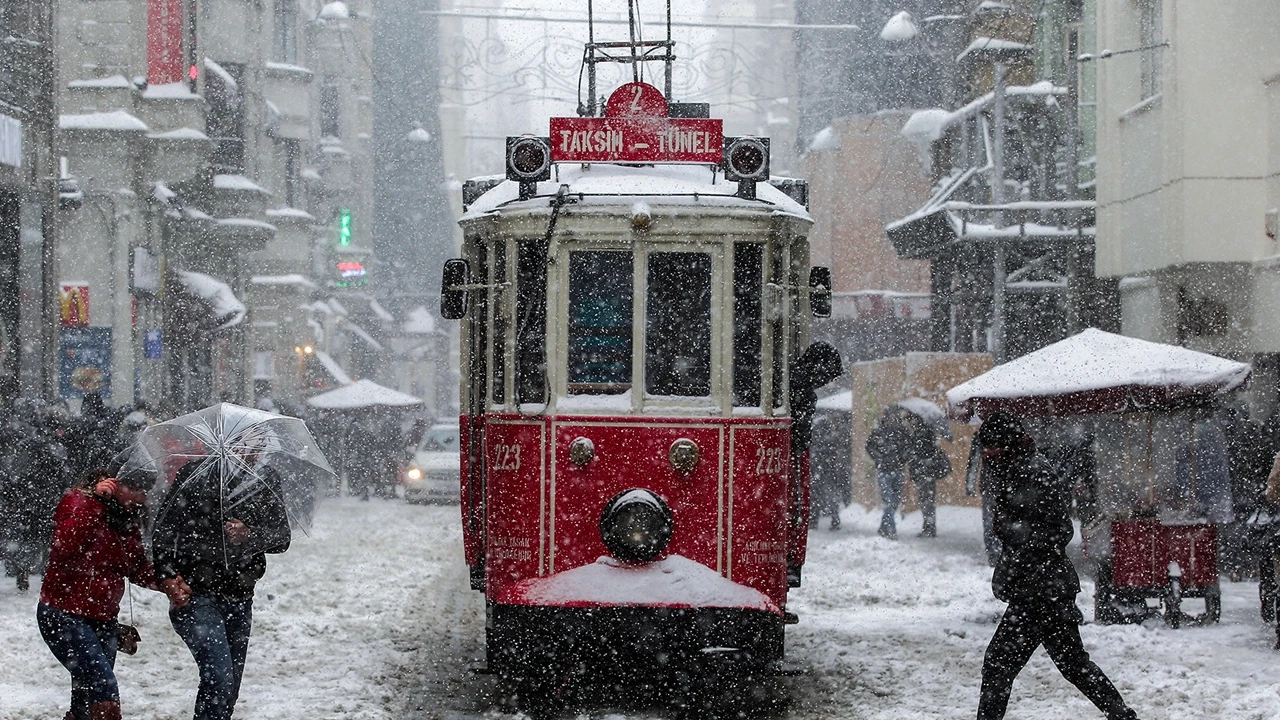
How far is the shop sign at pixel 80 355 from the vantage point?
23.5m

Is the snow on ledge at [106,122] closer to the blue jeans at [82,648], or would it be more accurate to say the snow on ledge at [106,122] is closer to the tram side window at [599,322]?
the tram side window at [599,322]

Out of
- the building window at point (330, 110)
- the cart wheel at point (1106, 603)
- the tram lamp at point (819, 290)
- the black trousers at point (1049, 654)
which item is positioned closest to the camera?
the black trousers at point (1049, 654)

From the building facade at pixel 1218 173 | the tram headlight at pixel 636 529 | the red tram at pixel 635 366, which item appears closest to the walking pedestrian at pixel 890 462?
the building facade at pixel 1218 173

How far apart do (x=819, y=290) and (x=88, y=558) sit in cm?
466

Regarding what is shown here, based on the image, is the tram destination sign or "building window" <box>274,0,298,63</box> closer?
the tram destination sign

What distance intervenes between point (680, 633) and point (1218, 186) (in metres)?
13.0

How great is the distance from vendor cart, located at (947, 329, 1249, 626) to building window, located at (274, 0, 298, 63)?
2933cm

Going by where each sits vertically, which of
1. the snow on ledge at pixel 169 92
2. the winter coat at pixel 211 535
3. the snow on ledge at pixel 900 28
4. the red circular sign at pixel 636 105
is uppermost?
the snow on ledge at pixel 900 28

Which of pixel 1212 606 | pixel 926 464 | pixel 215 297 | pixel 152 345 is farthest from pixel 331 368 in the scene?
pixel 1212 606

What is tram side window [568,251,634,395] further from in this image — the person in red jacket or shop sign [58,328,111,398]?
shop sign [58,328,111,398]

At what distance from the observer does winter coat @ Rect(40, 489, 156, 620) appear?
24.0 feet

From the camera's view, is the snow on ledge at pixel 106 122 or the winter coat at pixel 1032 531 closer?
the winter coat at pixel 1032 531

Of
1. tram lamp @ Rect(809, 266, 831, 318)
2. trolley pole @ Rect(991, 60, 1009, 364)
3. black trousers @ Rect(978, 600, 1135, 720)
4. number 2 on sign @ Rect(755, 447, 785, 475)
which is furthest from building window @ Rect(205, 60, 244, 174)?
black trousers @ Rect(978, 600, 1135, 720)

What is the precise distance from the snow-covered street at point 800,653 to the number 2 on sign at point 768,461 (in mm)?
1419
